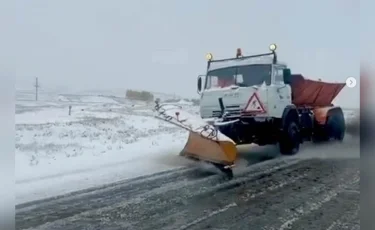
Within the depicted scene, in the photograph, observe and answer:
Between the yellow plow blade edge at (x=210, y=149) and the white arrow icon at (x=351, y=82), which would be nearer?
the white arrow icon at (x=351, y=82)

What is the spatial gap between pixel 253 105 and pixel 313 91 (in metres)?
0.28

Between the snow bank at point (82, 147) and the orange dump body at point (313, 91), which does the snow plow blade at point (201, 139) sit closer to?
the snow bank at point (82, 147)

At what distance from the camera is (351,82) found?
1786 millimetres

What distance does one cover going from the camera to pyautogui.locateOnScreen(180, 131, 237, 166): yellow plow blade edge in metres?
2.06

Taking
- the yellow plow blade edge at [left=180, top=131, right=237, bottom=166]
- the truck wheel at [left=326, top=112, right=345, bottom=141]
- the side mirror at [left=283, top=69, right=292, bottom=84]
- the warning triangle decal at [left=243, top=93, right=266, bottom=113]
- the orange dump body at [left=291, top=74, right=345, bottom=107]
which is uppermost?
the side mirror at [left=283, top=69, right=292, bottom=84]

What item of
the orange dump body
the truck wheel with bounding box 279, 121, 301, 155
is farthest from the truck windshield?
the truck wheel with bounding box 279, 121, 301, 155

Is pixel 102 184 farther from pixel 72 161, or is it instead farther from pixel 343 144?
pixel 343 144

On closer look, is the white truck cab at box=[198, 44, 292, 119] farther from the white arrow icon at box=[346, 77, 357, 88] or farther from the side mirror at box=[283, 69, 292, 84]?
the white arrow icon at box=[346, 77, 357, 88]

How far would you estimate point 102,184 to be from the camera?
77.4 inches

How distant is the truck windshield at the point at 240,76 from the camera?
200cm

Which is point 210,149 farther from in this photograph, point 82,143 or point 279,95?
point 82,143

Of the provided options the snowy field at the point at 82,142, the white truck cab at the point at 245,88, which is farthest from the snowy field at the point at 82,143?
the white truck cab at the point at 245,88

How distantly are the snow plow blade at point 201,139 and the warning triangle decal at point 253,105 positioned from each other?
17cm

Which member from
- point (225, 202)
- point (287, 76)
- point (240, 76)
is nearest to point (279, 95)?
point (287, 76)
